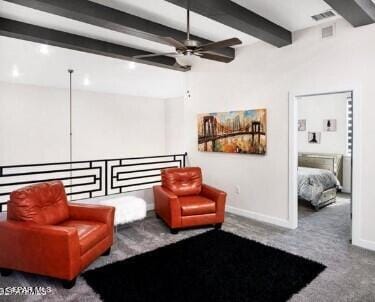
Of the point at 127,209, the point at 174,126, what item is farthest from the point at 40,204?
the point at 174,126

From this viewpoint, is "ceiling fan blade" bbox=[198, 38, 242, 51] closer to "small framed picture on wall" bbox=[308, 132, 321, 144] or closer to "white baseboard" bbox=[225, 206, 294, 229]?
"white baseboard" bbox=[225, 206, 294, 229]

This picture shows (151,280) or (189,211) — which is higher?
(189,211)

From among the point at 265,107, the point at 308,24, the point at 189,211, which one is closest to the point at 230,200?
the point at 189,211

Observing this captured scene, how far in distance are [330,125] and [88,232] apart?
6316 mm

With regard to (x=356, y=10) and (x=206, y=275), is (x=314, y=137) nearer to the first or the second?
(x=356, y=10)

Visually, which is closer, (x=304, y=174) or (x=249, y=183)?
(x=249, y=183)

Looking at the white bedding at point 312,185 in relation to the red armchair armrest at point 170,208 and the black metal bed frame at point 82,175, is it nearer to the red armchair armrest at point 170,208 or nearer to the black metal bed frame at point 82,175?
the black metal bed frame at point 82,175

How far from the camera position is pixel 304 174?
5398mm

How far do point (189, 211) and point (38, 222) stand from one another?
1941mm

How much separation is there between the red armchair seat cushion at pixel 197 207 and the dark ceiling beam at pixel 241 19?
2417mm

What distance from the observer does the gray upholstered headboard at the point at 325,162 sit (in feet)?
21.7

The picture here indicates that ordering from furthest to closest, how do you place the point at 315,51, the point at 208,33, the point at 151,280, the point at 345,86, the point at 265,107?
the point at 265,107
the point at 208,33
the point at 315,51
the point at 345,86
the point at 151,280

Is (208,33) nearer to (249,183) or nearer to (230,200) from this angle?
(249,183)

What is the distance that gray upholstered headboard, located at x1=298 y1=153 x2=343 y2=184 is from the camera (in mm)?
6613
